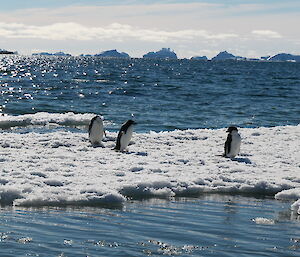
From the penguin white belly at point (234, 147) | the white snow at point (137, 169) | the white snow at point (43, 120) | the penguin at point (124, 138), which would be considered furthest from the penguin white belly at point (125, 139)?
the white snow at point (43, 120)

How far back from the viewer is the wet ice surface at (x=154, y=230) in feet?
20.4

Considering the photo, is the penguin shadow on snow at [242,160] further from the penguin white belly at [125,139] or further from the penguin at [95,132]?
the penguin at [95,132]

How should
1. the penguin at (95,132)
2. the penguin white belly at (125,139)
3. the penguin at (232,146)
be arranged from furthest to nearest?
the penguin at (95,132) < the penguin white belly at (125,139) < the penguin at (232,146)

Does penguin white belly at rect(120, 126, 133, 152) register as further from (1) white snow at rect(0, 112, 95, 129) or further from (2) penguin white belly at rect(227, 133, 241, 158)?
(1) white snow at rect(0, 112, 95, 129)

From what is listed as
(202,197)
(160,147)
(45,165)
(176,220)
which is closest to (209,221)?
(176,220)

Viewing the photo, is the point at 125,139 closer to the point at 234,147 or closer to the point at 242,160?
the point at 234,147

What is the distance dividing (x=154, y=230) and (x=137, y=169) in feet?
14.2

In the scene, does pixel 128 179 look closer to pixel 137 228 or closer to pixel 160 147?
pixel 137 228

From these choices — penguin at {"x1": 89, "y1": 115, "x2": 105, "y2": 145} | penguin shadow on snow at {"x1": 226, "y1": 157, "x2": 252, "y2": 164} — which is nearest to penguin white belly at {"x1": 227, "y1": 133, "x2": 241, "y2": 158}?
penguin shadow on snow at {"x1": 226, "y1": 157, "x2": 252, "y2": 164}

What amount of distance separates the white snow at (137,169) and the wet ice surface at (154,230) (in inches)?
25.3

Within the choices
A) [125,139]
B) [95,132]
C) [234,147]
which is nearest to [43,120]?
[95,132]

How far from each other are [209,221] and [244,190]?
2.86 metres

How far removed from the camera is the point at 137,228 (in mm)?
7199

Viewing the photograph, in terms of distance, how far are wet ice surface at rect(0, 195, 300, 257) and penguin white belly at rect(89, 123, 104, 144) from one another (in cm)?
637
